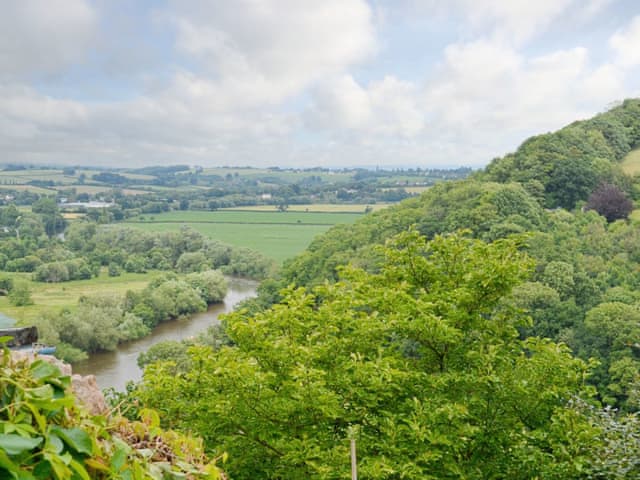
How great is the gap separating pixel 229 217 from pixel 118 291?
50.8m

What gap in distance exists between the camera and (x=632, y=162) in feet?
180

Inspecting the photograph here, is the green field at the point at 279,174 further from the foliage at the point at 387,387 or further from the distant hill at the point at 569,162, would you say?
the foliage at the point at 387,387

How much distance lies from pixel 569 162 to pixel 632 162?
1059 centimetres

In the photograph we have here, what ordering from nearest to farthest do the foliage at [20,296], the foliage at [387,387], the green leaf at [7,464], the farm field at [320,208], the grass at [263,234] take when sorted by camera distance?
1. the green leaf at [7,464]
2. the foliage at [387,387]
3. the foliage at [20,296]
4. the grass at [263,234]
5. the farm field at [320,208]

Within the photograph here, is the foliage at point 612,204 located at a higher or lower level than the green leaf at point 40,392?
lower

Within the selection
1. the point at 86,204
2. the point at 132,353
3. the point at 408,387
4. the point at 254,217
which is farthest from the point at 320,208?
the point at 408,387

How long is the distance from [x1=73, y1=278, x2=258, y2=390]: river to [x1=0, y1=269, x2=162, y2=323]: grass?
5.94 meters

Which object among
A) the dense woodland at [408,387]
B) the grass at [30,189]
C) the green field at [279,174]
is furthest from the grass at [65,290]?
the green field at [279,174]

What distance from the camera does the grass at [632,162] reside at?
52438 millimetres

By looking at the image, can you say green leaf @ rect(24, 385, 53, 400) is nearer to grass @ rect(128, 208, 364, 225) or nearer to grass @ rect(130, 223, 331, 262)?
grass @ rect(130, 223, 331, 262)

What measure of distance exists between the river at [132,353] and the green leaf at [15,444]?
2936 cm

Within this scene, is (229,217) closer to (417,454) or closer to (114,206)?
(114,206)

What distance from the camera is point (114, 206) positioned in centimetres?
11212

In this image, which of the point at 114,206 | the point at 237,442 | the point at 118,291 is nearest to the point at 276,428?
the point at 237,442
